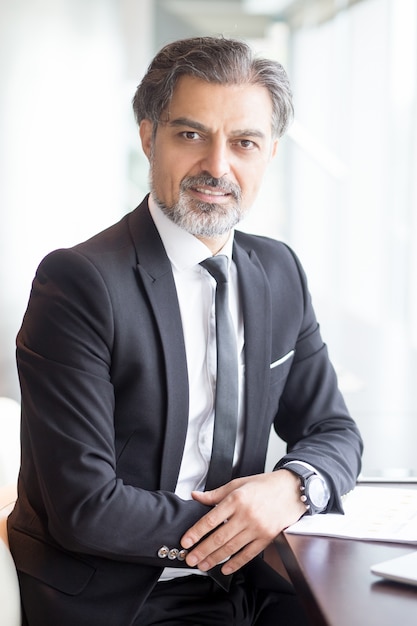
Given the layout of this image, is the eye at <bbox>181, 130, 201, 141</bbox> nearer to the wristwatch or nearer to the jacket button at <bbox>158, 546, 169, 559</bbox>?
the wristwatch

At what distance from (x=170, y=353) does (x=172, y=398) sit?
3.3 inches

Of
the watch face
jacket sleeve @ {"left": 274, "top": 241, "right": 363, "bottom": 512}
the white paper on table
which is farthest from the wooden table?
jacket sleeve @ {"left": 274, "top": 241, "right": 363, "bottom": 512}

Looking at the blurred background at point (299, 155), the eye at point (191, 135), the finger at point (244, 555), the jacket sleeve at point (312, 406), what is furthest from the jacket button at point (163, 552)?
the blurred background at point (299, 155)

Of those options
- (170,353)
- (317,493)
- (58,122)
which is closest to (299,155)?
(58,122)

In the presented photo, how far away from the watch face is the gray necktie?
0.66ft

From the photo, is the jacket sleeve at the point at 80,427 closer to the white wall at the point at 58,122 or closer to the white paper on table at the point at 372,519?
the white paper on table at the point at 372,519

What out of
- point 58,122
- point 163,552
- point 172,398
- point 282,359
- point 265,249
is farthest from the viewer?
point 58,122

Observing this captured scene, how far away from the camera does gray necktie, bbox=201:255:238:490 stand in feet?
5.85

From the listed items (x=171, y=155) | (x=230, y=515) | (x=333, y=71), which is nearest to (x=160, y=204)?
(x=171, y=155)

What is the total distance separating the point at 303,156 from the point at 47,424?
4.87 feet

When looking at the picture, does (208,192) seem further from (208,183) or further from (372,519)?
(372,519)

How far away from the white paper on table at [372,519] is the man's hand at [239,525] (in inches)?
1.6

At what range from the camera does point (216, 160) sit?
1.79 meters

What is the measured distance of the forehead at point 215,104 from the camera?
70.3 inches
